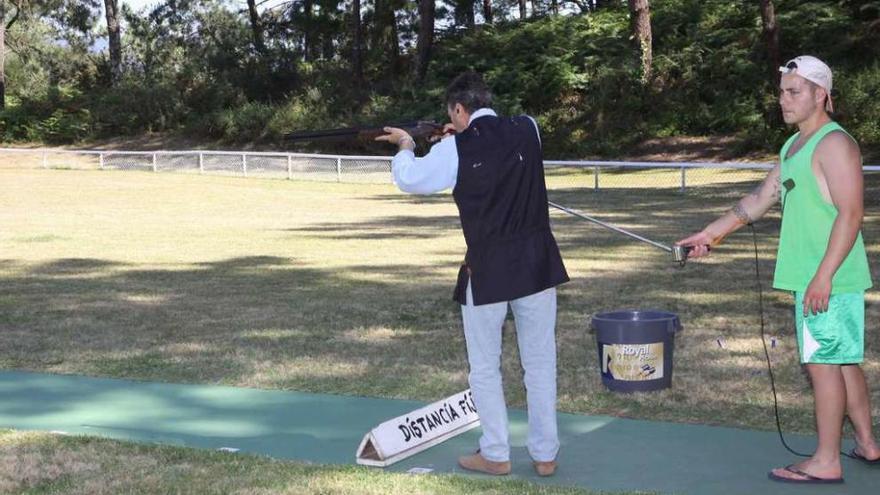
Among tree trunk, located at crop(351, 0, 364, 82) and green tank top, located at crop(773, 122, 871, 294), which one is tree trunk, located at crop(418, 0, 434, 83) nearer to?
tree trunk, located at crop(351, 0, 364, 82)

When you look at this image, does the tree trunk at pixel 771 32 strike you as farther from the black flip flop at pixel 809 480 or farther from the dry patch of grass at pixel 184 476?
the dry patch of grass at pixel 184 476

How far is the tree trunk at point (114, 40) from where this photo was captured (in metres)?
47.7

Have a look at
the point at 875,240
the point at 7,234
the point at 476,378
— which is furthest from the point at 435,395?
the point at 7,234

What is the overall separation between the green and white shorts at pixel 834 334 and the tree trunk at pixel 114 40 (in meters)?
45.8

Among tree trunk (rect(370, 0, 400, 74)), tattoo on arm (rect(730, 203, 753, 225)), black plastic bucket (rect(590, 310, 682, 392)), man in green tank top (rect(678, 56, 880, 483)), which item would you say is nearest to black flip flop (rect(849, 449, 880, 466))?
man in green tank top (rect(678, 56, 880, 483))

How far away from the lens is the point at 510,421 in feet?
22.1

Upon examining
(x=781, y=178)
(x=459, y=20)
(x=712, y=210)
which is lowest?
(x=712, y=210)

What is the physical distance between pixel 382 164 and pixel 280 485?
920 inches

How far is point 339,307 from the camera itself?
1118 centimetres

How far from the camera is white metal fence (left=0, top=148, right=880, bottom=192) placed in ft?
83.5

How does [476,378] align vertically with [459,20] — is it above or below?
below

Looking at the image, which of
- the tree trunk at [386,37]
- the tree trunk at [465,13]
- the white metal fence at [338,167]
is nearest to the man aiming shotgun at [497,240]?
the white metal fence at [338,167]

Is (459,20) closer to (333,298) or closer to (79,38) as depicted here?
(79,38)

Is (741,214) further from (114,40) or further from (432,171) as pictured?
(114,40)
